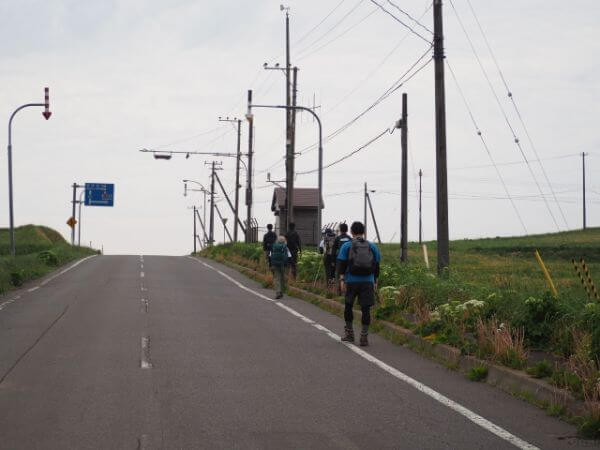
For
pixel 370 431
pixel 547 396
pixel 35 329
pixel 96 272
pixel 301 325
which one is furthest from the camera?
pixel 96 272

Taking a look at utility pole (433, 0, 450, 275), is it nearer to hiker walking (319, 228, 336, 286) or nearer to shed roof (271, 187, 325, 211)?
hiker walking (319, 228, 336, 286)

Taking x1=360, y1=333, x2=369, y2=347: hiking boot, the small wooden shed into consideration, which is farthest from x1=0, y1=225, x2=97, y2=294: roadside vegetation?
the small wooden shed

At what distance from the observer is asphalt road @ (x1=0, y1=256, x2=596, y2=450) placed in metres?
7.62

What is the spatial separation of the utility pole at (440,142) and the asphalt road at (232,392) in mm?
4325

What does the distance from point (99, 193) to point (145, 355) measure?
5575 centimetres

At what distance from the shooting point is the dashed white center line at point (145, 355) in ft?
37.3

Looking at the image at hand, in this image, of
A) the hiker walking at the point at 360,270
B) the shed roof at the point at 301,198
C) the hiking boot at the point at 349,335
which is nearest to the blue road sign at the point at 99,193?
the shed roof at the point at 301,198

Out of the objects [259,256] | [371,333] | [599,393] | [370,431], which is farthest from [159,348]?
[259,256]

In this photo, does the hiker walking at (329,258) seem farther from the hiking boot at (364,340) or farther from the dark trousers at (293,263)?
the hiking boot at (364,340)

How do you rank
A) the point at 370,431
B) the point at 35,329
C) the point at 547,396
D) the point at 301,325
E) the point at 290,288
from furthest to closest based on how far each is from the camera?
1. the point at 290,288
2. the point at 301,325
3. the point at 35,329
4. the point at 547,396
5. the point at 370,431

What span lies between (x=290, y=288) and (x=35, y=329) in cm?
1129

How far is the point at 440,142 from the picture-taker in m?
20.5

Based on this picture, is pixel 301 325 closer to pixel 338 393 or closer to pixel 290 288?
pixel 338 393

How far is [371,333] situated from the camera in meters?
16.0
